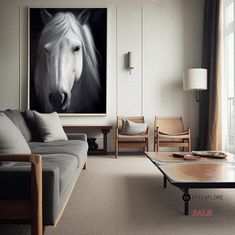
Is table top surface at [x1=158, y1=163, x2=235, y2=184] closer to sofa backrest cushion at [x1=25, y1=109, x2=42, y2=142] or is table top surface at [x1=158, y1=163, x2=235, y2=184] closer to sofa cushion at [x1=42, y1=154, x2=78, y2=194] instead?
sofa cushion at [x1=42, y1=154, x2=78, y2=194]

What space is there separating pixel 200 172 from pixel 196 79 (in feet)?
9.75

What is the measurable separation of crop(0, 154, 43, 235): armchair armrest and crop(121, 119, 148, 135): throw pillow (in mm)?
3388

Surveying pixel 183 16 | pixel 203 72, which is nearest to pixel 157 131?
pixel 203 72

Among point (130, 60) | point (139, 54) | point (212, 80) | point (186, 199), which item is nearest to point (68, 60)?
point (130, 60)

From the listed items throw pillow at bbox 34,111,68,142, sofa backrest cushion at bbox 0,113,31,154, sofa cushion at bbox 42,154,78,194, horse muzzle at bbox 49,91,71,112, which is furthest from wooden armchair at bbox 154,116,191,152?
sofa backrest cushion at bbox 0,113,31,154

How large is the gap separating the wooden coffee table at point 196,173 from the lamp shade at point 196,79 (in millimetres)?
2204

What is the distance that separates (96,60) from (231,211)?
3.83 m

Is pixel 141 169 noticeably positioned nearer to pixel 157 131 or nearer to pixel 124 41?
pixel 157 131

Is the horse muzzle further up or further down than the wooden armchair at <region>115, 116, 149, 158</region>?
further up

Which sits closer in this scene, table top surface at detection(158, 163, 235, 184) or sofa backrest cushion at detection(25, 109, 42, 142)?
table top surface at detection(158, 163, 235, 184)

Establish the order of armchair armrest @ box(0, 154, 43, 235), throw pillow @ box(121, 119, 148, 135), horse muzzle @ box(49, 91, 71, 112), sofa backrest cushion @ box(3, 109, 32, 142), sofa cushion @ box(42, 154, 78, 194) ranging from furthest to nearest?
horse muzzle @ box(49, 91, 71, 112), throw pillow @ box(121, 119, 148, 135), sofa backrest cushion @ box(3, 109, 32, 142), sofa cushion @ box(42, 154, 78, 194), armchair armrest @ box(0, 154, 43, 235)

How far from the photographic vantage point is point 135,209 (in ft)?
6.85

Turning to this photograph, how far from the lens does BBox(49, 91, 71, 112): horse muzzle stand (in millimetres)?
5188

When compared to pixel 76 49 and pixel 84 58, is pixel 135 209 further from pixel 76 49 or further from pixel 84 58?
pixel 76 49
